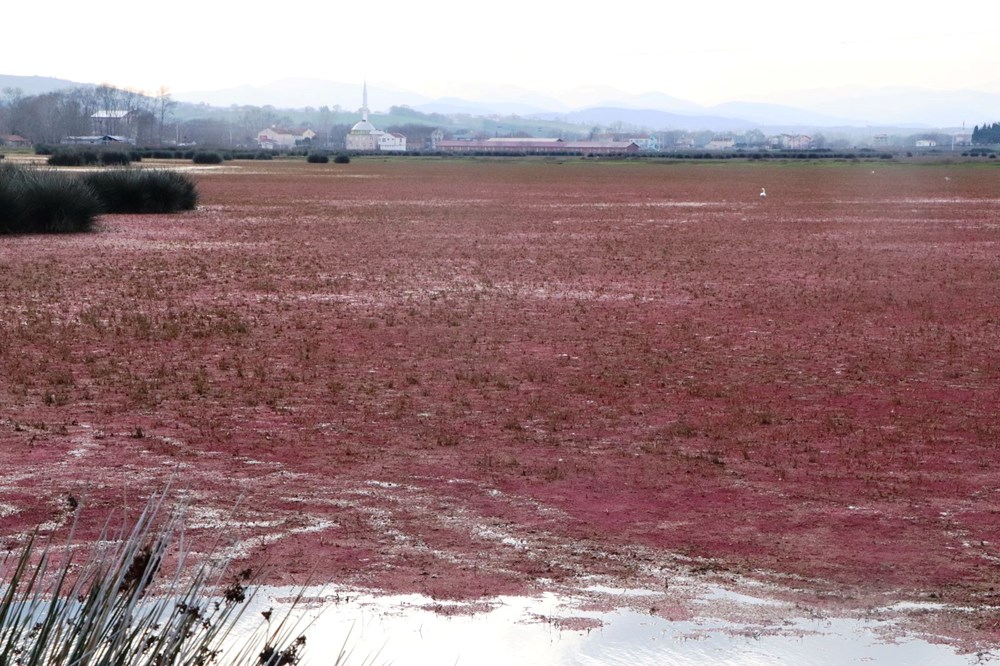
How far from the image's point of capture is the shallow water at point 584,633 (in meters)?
6.72

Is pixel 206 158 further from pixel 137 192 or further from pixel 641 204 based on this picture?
pixel 137 192

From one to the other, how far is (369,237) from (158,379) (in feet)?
62.0

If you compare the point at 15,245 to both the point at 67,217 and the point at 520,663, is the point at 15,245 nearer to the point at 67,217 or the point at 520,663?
the point at 67,217

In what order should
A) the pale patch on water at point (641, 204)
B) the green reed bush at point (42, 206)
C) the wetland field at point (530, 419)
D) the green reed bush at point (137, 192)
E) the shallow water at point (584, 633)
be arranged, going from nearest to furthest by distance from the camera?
1. the shallow water at point (584, 633)
2. the wetland field at point (530, 419)
3. the green reed bush at point (42, 206)
4. the green reed bush at point (137, 192)
5. the pale patch on water at point (641, 204)

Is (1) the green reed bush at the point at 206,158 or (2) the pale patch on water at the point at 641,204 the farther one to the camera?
(1) the green reed bush at the point at 206,158

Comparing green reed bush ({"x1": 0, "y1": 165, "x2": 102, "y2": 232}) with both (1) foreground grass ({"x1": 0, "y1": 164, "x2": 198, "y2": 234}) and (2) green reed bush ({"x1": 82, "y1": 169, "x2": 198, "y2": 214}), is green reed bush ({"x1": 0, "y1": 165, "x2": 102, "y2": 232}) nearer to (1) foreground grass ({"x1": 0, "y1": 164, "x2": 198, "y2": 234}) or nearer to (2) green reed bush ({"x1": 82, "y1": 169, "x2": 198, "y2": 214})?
(1) foreground grass ({"x1": 0, "y1": 164, "x2": 198, "y2": 234})

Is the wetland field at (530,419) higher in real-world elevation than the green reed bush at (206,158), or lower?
higher

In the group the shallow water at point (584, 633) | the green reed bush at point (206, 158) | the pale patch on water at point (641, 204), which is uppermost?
the shallow water at point (584, 633)

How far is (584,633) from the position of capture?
6977mm

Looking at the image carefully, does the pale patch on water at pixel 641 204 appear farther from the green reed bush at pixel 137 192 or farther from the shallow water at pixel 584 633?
the shallow water at pixel 584 633

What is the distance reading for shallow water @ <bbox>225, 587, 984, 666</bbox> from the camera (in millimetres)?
6723

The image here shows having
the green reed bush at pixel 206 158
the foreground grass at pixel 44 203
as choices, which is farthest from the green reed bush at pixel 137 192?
the green reed bush at pixel 206 158

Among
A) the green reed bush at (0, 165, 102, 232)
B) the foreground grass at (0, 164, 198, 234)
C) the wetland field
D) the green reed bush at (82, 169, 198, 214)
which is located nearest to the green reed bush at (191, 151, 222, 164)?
the green reed bush at (82, 169, 198, 214)

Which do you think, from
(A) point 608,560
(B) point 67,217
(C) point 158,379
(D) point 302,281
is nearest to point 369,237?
(B) point 67,217
